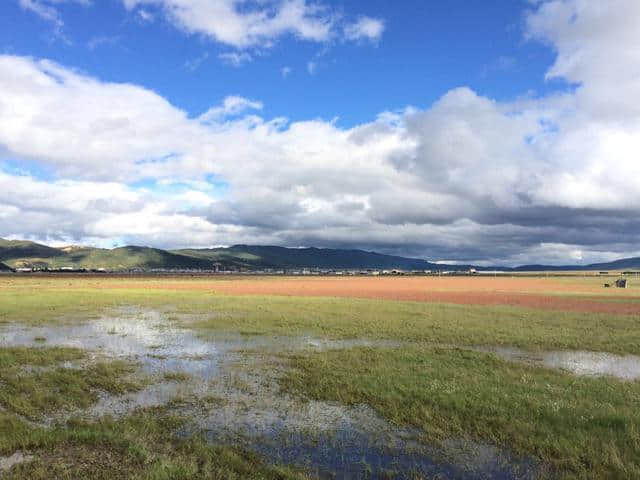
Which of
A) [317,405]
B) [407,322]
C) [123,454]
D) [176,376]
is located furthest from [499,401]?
[407,322]

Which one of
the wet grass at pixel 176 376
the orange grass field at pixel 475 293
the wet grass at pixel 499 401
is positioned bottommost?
the orange grass field at pixel 475 293

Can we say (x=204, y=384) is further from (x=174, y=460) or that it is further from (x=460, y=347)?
(x=460, y=347)

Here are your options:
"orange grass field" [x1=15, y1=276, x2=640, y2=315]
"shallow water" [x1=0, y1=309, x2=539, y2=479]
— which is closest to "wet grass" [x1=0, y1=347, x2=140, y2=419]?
"shallow water" [x1=0, y1=309, x2=539, y2=479]

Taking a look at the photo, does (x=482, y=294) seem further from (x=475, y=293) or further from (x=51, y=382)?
(x=51, y=382)

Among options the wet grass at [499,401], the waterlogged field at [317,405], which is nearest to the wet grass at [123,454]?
the waterlogged field at [317,405]

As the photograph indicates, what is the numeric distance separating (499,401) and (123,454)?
12.4 meters

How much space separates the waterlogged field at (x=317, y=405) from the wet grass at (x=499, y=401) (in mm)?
66

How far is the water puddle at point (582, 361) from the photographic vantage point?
832 inches

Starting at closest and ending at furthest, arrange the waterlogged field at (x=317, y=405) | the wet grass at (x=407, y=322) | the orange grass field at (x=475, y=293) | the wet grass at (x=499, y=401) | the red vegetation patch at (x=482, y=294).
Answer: the waterlogged field at (x=317, y=405), the wet grass at (x=499, y=401), the wet grass at (x=407, y=322), the red vegetation patch at (x=482, y=294), the orange grass field at (x=475, y=293)

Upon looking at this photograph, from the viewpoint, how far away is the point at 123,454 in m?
10.8

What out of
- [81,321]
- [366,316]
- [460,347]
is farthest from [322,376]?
[81,321]

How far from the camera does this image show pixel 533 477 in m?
10.2

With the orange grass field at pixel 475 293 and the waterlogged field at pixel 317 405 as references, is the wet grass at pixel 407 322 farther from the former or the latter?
the orange grass field at pixel 475 293

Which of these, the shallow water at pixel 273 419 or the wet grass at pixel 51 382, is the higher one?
the wet grass at pixel 51 382
